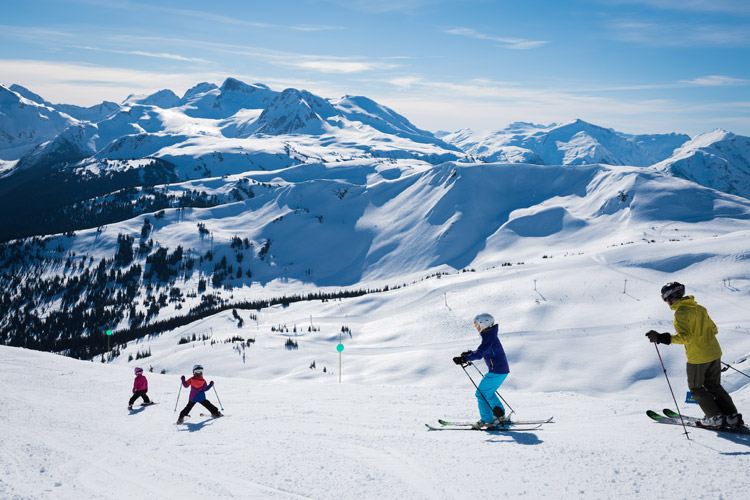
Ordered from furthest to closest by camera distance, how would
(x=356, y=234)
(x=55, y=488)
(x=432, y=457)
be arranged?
(x=356, y=234)
(x=432, y=457)
(x=55, y=488)

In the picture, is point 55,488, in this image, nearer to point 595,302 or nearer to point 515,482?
point 515,482

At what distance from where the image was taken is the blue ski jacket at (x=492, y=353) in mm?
8766

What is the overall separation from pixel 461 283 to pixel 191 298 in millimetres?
70988

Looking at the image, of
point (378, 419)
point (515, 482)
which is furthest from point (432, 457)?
point (378, 419)

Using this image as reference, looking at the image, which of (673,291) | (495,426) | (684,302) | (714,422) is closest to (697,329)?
(684,302)

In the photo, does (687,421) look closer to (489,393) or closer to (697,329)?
(697,329)

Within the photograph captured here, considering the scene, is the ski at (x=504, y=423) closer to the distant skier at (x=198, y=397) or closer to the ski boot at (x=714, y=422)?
the ski boot at (x=714, y=422)

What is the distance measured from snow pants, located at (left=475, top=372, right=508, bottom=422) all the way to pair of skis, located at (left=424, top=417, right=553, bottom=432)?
0.19m

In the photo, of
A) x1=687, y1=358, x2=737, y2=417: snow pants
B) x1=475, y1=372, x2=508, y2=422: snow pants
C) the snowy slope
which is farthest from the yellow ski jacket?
x1=475, y1=372, x2=508, y2=422: snow pants

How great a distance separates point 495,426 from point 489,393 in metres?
0.62

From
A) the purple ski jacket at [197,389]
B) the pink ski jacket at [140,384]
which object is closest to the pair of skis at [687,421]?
the purple ski jacket at [197,389]

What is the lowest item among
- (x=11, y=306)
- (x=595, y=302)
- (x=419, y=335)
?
(x=11, y=306)

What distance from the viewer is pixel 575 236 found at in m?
82.8

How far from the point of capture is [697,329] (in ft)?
24.0
